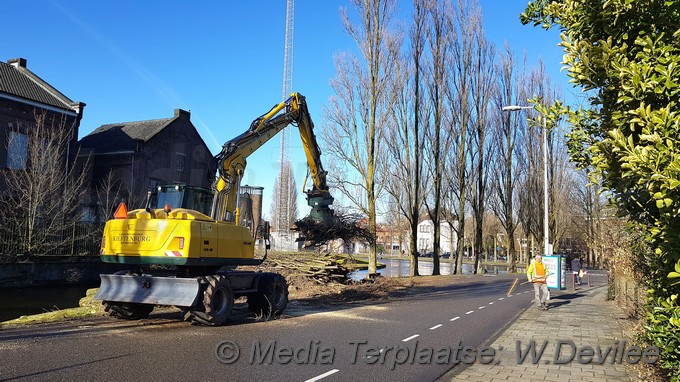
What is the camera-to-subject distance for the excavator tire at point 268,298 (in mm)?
12273

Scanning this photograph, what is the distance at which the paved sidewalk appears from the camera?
22.2ft

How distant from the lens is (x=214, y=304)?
10.4 meters

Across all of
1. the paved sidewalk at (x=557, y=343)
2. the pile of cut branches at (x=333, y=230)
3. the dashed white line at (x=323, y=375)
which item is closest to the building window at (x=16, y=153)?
the pile of cut branches at (x=333, y=230)

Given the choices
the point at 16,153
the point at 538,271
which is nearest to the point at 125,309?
the point at 538,271

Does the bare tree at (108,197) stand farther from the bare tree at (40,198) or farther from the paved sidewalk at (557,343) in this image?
the paved sidewalk at (557,343)

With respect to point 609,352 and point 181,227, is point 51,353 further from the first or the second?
point 609,352

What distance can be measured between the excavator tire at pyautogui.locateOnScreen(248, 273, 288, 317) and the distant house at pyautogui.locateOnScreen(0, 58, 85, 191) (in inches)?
774

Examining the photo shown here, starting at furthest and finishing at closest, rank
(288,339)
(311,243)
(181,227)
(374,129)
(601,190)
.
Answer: (374,129)
(311,243)
(181,227)
(288,339)
(601,190)

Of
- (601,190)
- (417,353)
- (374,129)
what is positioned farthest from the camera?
(374,129)

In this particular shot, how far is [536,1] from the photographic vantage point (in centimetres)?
569

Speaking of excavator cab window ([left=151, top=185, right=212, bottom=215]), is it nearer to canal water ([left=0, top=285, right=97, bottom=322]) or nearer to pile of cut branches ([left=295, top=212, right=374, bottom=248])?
pile of cut branches ([left=295, top=212, right=374, bottom=248])

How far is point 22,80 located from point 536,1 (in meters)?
32.5

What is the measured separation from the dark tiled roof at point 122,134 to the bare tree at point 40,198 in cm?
934

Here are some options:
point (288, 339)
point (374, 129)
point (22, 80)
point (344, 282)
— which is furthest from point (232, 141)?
point (22, 80)
